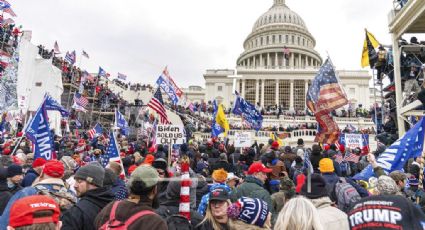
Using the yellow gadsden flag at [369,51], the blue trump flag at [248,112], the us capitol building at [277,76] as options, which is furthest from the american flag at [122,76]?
the yellow gadsden flag at [369,51]

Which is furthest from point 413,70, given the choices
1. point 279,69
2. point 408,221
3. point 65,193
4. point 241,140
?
point 279,69

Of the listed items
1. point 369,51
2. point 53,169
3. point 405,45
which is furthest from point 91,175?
point 369,51

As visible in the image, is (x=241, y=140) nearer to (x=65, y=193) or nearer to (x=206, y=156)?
(x=206, y=156)

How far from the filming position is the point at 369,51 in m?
13.4

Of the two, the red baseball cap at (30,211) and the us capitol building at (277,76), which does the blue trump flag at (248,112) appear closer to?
the red baseball cap at (30,211)

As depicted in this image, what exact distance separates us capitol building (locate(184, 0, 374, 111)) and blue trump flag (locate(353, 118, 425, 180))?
51.1m

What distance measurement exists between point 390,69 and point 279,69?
53.1 metres

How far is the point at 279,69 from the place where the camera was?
65.6m

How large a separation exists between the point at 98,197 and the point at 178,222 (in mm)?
755

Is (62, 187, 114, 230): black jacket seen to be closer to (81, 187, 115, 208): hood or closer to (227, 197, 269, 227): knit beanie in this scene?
(81, 187, 115, 208): hood

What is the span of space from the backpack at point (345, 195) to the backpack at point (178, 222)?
2135mm

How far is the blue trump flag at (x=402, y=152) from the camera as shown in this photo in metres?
5.32

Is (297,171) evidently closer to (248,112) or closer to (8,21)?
(248,112)

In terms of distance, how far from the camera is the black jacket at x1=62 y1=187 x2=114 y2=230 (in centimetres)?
288
